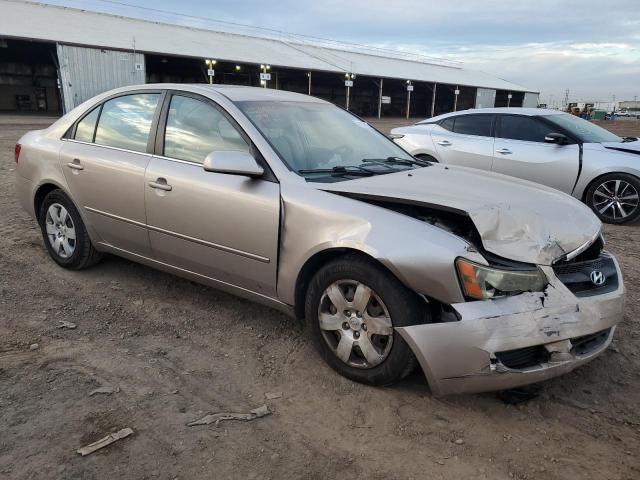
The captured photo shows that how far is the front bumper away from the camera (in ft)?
7.93

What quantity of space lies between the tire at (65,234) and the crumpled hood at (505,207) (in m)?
2.44

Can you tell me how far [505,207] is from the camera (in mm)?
2830

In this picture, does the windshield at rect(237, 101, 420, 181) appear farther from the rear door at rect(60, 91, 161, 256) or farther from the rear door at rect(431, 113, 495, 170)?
the rear door at rect(431, 113, 495, 170)

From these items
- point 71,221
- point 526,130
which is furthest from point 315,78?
point 71,221

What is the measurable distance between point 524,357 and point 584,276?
0.62 m

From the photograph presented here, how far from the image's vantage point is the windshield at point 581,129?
7.11 m

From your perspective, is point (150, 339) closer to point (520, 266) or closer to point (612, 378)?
point (520, 266)

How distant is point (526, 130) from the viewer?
7395 mm

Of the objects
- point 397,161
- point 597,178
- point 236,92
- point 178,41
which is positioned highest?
point 178,41

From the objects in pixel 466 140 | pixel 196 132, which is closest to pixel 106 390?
pixel 196 132

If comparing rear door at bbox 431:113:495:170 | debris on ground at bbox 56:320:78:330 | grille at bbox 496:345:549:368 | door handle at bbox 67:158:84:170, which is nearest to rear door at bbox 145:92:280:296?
debris on ground at bbox 56:320:78:330

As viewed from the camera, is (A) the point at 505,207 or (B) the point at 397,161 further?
(B) the point at 397,161

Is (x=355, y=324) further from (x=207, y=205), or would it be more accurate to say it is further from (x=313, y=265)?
(x=207, y=205)

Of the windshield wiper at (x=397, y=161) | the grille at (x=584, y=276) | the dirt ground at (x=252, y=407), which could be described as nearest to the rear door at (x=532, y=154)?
the dirt ground at (x=252, y=407)
